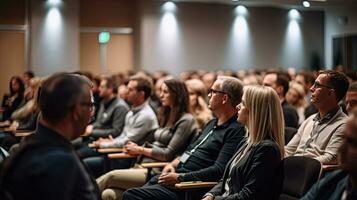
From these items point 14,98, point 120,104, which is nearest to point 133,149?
point 120,104

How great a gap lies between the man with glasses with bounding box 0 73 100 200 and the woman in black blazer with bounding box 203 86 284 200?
127 centimetres

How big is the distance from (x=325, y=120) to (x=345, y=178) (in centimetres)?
146

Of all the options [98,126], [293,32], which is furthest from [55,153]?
[293,32]

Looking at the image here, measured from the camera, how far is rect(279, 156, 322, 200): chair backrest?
2.91 meters

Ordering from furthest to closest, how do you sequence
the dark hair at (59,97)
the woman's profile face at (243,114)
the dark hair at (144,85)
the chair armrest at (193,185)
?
the dark hair at (144,85) < the chair armrest at (193,185) < the woman's profile face at (243,114) < the dark hair at (59,97)

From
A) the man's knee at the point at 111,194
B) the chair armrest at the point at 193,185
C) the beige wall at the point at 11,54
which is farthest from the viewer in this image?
the beige wall at the point at 11,54

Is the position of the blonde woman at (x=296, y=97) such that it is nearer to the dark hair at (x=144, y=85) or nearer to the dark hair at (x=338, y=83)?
the dark hair at (x=144, y=85)

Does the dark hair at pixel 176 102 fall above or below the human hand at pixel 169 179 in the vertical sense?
above

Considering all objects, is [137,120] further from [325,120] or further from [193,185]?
[325,120]

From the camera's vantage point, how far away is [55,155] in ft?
6.08

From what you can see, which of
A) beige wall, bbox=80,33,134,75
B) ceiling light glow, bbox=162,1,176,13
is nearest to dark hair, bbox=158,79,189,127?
beige wall, bbox=80,33,134,75

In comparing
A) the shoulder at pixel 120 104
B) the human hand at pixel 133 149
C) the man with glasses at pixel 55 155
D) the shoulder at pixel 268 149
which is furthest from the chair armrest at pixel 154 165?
the man with glasses at pixel 55 155

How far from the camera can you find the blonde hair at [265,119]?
3.17 metres

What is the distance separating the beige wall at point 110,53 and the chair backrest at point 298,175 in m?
9.13
